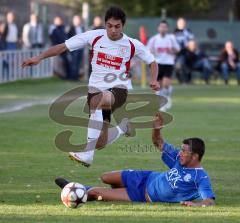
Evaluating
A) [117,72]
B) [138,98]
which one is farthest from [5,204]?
[138,98]

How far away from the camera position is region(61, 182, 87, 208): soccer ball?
35.6ft

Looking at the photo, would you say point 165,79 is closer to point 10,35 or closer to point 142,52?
point 10,35

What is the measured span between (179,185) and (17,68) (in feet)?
79.1

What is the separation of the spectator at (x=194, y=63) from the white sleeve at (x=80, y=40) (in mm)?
24157

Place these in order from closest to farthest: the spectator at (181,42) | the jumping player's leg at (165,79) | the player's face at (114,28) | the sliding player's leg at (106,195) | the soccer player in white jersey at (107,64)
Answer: the sliding player's leg at (106,195)
the player's face at (114,28)
the soccer player in white jersey at (107,64)
the jumping player's leg at (165,79)
the spectator at (181,42)

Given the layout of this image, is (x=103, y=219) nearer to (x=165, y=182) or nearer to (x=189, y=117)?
(x=165, y=182)

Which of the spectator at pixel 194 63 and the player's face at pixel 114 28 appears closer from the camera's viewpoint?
the player's face at pixel 114 28

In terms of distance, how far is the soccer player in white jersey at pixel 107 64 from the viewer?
13352mm

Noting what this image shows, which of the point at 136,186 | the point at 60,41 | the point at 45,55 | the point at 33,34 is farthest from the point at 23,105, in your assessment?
the point at 136,186

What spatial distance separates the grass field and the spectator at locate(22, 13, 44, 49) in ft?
22.6

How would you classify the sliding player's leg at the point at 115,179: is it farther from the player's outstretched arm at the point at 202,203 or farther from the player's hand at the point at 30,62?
the player's hand at the point at 30,62

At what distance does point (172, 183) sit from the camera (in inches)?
441

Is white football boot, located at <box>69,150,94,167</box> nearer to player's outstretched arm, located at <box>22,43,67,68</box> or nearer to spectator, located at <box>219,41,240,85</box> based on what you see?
player's outstretched arm, located at <box>22,43,67,68</box>

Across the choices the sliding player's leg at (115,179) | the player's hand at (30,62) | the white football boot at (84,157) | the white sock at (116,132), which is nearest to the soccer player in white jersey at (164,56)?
the white sock at (116,132)
